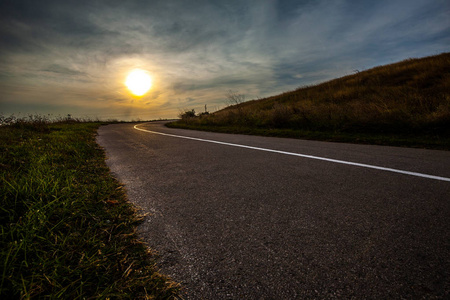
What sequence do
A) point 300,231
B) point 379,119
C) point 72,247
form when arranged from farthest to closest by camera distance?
point 379,119, point 300,231, point 72,247

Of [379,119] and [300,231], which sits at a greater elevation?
[379,119]

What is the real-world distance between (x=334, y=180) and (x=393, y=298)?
198 cm

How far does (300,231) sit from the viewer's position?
Result: 1.83m

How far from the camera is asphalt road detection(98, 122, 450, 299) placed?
1304 mm

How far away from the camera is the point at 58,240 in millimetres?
1643

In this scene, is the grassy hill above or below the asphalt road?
above

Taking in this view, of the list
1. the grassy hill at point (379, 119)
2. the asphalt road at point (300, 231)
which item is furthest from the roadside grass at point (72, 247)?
the grassy hill at point (379, 119)

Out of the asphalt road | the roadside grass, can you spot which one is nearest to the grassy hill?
the asphalt road

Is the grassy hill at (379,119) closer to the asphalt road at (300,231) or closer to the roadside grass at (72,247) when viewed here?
the asphalt road at (300,231)

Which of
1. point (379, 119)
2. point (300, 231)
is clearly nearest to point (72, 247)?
point (300, 231)

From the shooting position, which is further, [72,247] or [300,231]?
[300,231]

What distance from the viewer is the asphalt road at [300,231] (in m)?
1.30

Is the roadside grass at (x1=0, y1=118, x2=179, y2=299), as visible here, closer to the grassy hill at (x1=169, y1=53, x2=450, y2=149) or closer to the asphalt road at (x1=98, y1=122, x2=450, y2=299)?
the asphalt road at (x1=98, y1=122, x2=450, y2=299)

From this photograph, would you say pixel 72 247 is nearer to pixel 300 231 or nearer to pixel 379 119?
pixel 300 231
